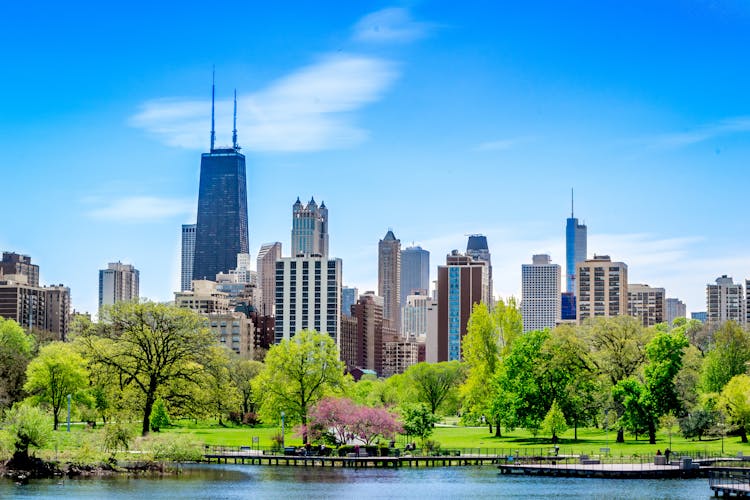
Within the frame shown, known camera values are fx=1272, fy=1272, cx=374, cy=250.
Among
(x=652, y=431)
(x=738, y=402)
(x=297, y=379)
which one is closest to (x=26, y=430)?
(x=297, y=379)

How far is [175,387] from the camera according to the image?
104 metres

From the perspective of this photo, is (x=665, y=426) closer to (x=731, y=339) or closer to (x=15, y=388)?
(x=731, y=339)

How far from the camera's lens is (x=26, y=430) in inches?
3162

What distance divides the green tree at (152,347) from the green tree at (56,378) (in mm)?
7010

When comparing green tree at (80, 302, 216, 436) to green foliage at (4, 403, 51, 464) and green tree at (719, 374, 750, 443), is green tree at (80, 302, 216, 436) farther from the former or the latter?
green tree at (719, 374, 750, 443)

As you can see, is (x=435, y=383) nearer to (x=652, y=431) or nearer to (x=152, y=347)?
(x=652, y=431)

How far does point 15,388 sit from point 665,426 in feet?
192

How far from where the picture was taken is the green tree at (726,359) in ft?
368

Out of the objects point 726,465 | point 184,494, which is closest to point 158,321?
point 184,494

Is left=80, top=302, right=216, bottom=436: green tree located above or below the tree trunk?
above

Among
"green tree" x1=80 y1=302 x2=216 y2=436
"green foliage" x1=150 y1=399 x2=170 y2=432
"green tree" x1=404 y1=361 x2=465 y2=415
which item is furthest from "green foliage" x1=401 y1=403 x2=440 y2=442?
"green tree" x1=404 y1=361 x2=465 y2=415

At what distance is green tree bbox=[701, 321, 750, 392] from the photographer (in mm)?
112250

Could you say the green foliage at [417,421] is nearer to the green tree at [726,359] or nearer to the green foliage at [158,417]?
the green foliage at [158,417]

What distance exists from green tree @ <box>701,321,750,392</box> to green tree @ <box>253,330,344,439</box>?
32.9 m
